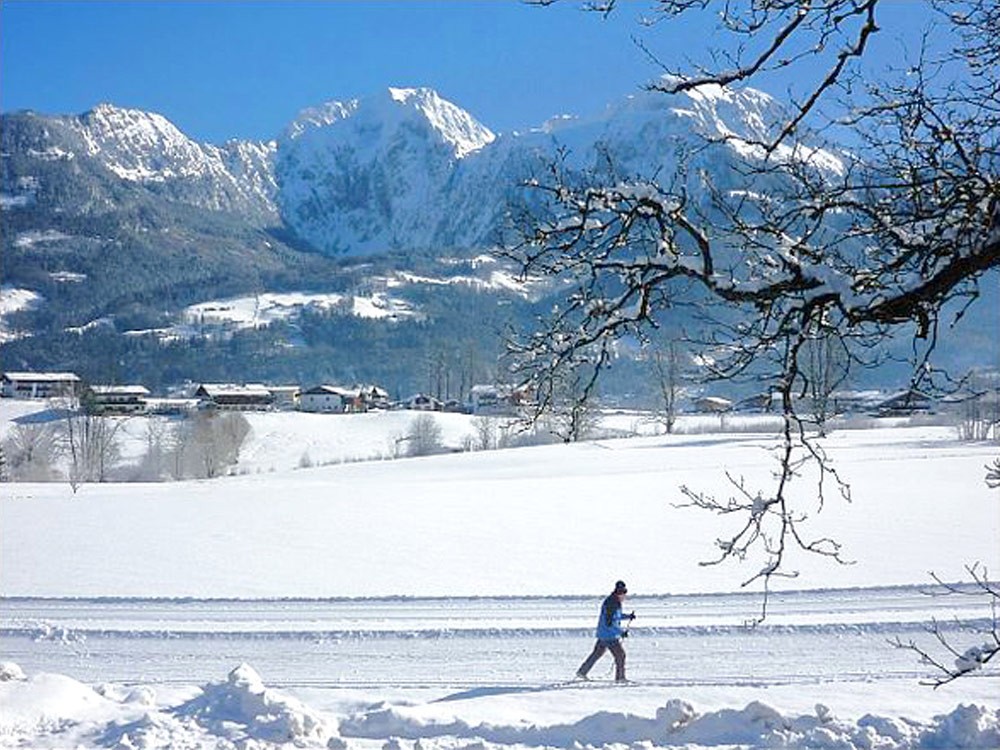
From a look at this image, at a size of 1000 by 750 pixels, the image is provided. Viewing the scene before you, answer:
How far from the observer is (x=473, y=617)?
16812mm

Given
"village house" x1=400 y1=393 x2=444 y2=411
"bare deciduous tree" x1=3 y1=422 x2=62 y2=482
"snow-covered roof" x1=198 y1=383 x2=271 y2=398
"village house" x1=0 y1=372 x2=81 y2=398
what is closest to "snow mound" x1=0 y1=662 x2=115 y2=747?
"bare deciduous tree" x1=3 y1=422 x2=62 y2=482

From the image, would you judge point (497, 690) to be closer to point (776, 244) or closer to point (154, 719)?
point (154, 719)

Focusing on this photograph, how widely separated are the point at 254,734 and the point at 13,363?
191 m

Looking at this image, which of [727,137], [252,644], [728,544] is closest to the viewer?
[727,137]

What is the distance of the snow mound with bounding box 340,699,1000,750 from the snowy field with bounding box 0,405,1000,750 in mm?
20

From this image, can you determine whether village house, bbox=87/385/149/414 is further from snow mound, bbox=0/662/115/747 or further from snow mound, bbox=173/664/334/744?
snow mound, bbox=173/664/334/744

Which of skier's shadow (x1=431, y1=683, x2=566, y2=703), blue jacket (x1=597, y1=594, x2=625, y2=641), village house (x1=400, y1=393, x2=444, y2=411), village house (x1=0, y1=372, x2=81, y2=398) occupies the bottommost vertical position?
skier's shadow (x1=431, y1=683, x2=566, y2=703)

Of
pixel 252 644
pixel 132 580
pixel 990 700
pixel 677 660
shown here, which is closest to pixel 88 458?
pixel 132 580

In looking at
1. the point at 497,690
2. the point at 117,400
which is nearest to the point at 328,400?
the point at 117,400

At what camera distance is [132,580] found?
858 inches

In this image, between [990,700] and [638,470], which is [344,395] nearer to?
[638,470]

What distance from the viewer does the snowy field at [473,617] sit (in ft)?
24.5

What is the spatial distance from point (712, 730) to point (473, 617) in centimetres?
977

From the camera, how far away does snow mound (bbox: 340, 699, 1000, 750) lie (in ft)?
22.9
